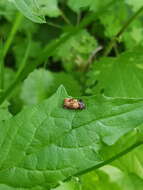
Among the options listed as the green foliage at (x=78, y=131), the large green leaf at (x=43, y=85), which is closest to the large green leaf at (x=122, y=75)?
the green foliage at (x=78, y=131)

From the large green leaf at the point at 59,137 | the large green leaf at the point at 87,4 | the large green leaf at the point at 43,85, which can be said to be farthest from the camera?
the large green leaf at the point at 43,85

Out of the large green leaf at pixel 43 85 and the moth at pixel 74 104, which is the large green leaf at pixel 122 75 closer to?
the large green leaf at pixel 43 85

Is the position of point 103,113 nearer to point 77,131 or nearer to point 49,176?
point 77,131

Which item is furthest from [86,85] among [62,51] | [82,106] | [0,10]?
[82,106]

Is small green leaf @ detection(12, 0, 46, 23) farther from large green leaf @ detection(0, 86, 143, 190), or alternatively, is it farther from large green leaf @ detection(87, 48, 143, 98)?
large green leaf @ detection(87, 48, 143, 98)

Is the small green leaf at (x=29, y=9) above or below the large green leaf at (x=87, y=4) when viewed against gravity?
above

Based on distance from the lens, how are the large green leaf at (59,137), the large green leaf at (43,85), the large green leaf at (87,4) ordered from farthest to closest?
the large green leaf at (43,85)
the large green leaf at (87,4)
the large green leaf at (59,137)

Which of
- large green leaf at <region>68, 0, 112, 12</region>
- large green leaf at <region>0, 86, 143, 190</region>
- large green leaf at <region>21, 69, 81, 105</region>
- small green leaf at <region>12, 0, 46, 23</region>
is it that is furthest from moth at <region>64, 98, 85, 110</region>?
large green leaf at <region>21, 69, 81, 105</region>
